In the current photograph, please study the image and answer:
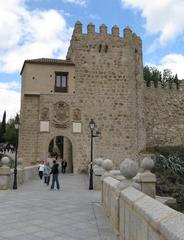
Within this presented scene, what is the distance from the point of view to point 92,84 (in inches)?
1031

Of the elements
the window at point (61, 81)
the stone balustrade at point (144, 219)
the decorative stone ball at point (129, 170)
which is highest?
the window at point (61, 81)

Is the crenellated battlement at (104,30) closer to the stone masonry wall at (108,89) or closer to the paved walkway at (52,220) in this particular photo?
the stone masonry wall at (108,89)

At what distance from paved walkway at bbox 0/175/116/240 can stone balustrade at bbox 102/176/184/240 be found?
1.99 ft

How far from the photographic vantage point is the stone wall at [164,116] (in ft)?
100.0

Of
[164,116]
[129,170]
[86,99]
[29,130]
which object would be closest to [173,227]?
[129,170]

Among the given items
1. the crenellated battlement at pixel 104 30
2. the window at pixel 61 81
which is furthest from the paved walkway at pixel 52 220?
the crenellated battlement at pixel 104 30

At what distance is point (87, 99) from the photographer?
26.0 meters

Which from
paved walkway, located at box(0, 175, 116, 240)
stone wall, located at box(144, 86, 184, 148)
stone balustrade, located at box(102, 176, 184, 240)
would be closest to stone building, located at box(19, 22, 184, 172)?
stone wall, located at box(144, 86, 184, 148)

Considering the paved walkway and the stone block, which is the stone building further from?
the stone block

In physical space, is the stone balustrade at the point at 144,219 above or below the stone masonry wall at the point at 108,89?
below

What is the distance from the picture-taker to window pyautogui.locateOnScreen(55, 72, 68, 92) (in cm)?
2591

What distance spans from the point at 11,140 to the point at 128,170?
192ft

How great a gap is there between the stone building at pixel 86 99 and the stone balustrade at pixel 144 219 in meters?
19.1

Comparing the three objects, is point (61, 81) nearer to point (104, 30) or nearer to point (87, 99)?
point (87, 99)
